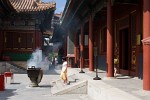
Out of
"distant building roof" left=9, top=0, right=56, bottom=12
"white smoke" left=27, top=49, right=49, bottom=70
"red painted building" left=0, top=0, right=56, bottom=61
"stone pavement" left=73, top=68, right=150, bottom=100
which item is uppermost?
"distant building roof" left=9, top=0, right=56, bottom=12

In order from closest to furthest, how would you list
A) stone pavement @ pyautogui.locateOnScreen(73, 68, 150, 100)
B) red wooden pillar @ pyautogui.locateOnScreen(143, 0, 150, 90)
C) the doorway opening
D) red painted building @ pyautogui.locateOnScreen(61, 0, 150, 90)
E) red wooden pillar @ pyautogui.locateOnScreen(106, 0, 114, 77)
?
stone pavement @ pyautogui.locateOnScreen(73, 68, 150, 100), red wooden pillar @ pyautogui.locateOnScreen(143, 0, 150, 90), red painted building @ pyautogui.locateOnScreen(61, 0, 150, 90), red wooden pillar @ pyautogui.locateOnScreen(106, 0, 114, 77), the doorway opening

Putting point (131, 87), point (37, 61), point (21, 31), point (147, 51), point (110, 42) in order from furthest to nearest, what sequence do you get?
point (37, 61)
point (21, 31)
point (110, 42)
point (131, 87)
point (147, 51)

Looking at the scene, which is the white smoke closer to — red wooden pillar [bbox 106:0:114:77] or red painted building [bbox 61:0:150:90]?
red painted building [bbox 61:0:150:90]

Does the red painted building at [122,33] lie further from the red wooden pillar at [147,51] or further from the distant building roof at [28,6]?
the distant building roof at [28,6]

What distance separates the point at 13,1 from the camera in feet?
112

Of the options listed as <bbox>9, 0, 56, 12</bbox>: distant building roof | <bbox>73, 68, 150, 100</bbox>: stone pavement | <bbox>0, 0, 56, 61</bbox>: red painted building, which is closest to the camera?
<bbox>73, 68, 150, 100</bbox>: stone pavement

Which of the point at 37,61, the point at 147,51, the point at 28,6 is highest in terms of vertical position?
Answer: the point at 28,6

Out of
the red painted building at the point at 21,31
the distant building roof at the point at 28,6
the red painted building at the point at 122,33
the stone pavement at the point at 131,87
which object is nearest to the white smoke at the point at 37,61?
the red painted building at the point at 21,31

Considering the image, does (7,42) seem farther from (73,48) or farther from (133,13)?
(133,13)

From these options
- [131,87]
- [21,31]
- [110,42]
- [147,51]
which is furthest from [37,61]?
[147,51]

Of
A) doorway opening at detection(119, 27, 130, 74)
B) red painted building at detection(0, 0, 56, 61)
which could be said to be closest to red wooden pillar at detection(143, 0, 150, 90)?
doorway opening at detection(119, 27, 130, 74)

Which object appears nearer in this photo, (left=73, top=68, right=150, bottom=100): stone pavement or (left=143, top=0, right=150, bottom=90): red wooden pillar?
(left=73, top=68, right=150, bottom=100): stone pavement

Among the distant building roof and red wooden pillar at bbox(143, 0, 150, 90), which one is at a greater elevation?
the distant building roof

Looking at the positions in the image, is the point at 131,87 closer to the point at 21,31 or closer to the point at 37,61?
the point at 21,31
